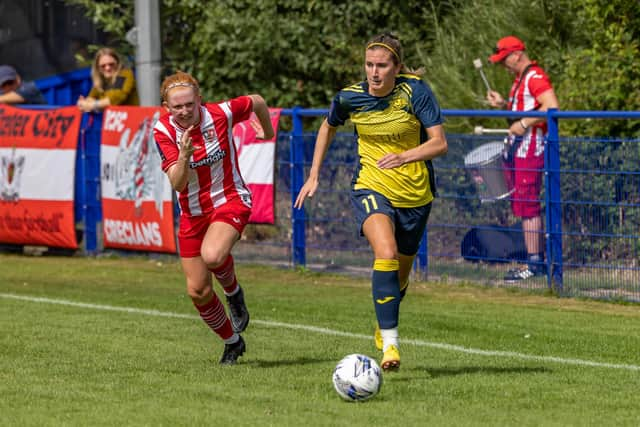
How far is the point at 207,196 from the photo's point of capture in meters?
8.88

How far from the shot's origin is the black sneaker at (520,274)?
505 inches

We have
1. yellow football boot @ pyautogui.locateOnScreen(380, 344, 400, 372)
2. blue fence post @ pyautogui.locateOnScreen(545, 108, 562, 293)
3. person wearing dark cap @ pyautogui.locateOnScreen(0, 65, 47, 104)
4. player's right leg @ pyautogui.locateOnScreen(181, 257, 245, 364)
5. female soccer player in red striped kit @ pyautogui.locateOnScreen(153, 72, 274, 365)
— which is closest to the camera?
yellow football boot @ pyautogui.locateOnScreen(380, 344, 400, 372)

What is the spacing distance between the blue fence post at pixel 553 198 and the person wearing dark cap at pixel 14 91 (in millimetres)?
7591

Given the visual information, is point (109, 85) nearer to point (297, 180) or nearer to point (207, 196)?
point (297, 180)

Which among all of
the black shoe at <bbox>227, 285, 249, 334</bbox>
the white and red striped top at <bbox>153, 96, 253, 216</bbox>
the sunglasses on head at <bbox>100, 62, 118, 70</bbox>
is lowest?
the black shoe at <bbox>227, 285, 249, 334</bbox>

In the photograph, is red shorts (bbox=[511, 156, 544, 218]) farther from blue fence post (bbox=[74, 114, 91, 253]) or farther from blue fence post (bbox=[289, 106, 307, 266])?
blue fence post (bbox=[74, 114, 91, 253])

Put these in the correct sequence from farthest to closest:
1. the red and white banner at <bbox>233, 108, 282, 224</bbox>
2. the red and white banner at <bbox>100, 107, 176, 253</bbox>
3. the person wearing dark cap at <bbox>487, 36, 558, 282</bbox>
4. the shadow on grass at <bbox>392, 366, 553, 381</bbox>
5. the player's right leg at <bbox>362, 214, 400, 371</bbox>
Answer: the red and white banner at <bbox>100, 107, 176, 253</bbox> → the red and white banner at <bbox>233, 108, 282, 224</bbox> → the person wearing dark cap at <bbox>487, 36, 558, 282</bbox> → the shadow on grass at <bbox>392, 366, 553, 381</bbox> → the player's right leg at <bbox>362, 214, 400, 371</bbox>

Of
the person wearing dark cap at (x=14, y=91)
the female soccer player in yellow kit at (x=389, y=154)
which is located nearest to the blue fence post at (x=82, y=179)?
the person wearing dark cap at (x=14, y=91)

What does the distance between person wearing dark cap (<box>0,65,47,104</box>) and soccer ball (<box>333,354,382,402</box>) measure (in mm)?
10871

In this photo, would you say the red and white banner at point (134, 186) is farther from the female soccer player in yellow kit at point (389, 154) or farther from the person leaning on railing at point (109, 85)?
the female soccer player in yellow kit at point (389, 154)

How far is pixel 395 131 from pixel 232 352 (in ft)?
5.85

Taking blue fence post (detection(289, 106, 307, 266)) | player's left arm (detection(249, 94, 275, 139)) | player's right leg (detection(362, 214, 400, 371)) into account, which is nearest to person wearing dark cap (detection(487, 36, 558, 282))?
blue fence post (detection(289, 106, 307, 266))

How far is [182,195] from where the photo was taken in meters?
8.87

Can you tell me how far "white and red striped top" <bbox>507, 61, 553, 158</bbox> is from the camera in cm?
1284
